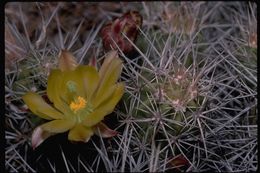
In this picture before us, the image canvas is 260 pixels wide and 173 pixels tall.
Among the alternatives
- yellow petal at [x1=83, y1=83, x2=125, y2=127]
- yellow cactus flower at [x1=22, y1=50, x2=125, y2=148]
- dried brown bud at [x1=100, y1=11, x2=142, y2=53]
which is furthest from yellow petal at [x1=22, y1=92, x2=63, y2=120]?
dried brown bud at [x1=100, y1=11, x2=142, y2=53]

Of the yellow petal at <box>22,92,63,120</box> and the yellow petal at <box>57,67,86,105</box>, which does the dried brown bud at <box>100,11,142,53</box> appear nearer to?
the yellow petal at <box>57,67,86,105</box>

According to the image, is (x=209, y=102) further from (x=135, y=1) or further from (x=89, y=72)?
(x=135, y=1)

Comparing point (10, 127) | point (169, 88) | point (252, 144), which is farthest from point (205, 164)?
point (10, 127)

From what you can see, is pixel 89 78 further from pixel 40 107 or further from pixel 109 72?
pixel 40 107

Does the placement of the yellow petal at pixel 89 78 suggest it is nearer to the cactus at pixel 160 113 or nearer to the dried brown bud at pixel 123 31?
the cactus at pixel 160 113

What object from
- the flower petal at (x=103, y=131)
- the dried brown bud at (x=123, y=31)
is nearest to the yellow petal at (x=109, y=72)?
the flower petal at (x=103, y=131)
